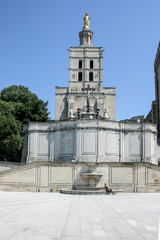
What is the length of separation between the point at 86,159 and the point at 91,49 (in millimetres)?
47852

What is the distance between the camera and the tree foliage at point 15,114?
35938 millimetres

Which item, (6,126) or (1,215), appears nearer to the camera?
(1,215)

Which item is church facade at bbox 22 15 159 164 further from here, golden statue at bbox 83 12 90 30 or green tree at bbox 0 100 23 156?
golden statue at bbox 83 12 90 30

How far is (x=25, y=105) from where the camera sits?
4872 centimetres

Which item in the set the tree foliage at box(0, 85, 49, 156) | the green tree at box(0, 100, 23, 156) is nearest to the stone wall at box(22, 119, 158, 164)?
the green tree at box(0, 100, 23, 156)

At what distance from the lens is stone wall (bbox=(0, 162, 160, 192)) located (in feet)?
84.5

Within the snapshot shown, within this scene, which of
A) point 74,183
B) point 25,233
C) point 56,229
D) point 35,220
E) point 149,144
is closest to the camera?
point 25,233

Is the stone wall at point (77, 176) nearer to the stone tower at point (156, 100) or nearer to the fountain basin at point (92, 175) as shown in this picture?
the fountain basin at point (92, 175)

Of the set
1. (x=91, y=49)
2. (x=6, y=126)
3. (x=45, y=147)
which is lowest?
(x=45, y=147)

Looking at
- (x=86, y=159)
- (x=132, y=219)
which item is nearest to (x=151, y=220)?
(x=132, y=219)

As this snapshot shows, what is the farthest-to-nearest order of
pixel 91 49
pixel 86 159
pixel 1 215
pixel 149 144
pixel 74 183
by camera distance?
pixel 91 49, pixel 149 144, pixel 86 159, pixel 74 183, pixel 1 215

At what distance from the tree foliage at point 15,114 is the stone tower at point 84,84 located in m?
13.1

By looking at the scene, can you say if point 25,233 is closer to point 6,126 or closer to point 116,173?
point 116,173

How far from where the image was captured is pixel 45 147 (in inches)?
1470
